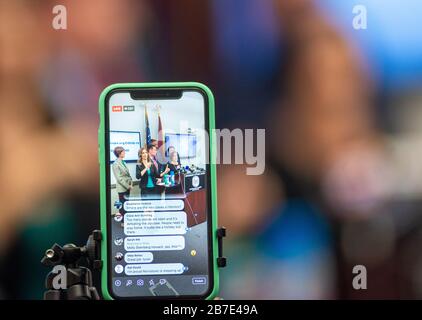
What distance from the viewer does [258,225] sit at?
1311mm

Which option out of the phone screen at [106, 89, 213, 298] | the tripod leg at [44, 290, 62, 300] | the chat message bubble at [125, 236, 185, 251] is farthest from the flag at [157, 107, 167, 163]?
the tripod leg at [44, 290, 62, 300]

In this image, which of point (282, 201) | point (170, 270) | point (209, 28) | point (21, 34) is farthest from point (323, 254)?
point (21, 34)

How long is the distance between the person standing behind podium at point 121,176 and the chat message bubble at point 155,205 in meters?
0.01

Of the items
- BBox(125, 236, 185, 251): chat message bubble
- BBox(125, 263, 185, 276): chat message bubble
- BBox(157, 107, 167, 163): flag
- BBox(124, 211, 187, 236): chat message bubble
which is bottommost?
BBox(125, 263, 185, 276): chat message bubble

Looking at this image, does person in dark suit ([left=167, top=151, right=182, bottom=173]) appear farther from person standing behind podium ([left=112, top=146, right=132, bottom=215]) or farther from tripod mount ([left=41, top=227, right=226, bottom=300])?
tripod mount ([left=41, top=227, right=226, bottom=300])

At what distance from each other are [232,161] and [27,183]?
39 centimetres

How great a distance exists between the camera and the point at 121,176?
3.56 feet

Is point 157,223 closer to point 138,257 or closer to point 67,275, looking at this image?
point 138,257

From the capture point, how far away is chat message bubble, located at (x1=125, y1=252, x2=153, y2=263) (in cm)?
108

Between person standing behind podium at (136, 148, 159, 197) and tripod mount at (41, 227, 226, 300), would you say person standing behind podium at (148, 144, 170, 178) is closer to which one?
person standing behind podium at (136, 148, 159, 197)

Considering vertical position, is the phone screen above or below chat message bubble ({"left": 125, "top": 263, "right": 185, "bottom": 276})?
above

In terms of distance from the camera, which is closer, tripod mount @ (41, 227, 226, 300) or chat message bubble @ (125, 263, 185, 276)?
tripod mount @ (41, 227, 226, 300)

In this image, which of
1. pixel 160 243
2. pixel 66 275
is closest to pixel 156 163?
pixel 160 243

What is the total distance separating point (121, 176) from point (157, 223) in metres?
0.09
